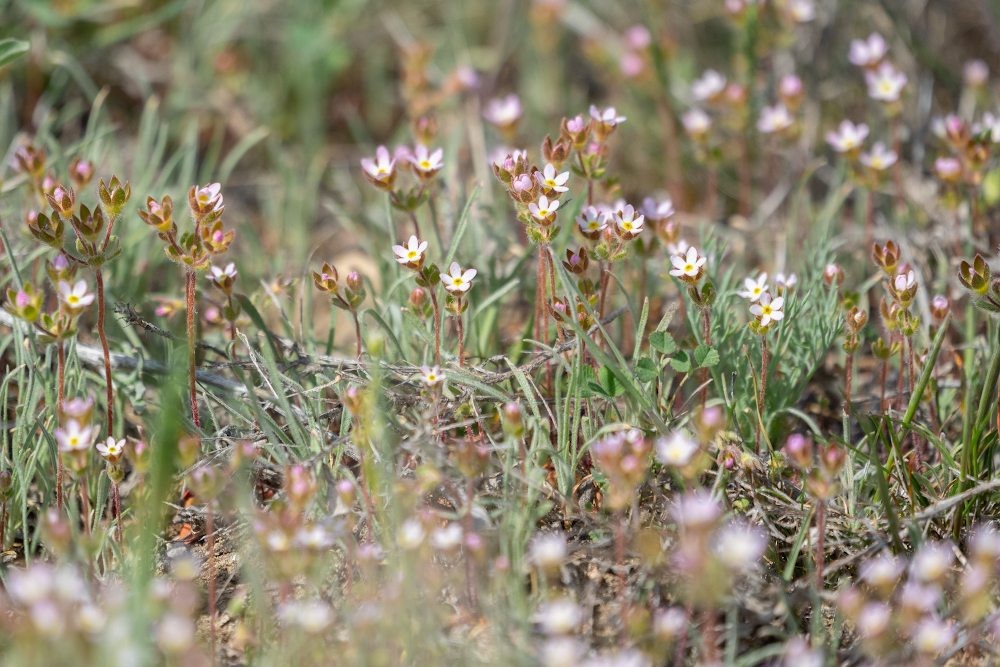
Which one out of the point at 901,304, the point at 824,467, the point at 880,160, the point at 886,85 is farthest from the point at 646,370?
the point at 886,85

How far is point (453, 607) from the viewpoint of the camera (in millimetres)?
2086

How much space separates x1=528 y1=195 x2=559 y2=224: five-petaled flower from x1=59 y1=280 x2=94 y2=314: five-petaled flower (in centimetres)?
109

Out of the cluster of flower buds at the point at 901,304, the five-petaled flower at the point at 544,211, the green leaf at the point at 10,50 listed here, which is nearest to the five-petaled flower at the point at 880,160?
the cluster of flower buds at the point at 901,304

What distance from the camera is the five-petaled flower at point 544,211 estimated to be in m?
2.26

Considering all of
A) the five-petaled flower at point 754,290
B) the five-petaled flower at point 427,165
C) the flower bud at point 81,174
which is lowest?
the five-petaled flower at point 754,290

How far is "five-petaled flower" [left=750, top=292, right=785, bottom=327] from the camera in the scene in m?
2.31

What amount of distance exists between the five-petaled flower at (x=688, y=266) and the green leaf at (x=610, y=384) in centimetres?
32

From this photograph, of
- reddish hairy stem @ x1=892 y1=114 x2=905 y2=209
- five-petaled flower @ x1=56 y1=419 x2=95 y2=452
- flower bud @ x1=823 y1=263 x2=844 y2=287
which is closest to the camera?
five-petaled flower @ x1=56 y1=419 x2=95 y2=452

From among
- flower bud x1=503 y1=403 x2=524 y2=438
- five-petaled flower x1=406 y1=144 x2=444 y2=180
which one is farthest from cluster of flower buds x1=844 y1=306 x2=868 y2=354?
five-petaled flower x1=406 y1=144 x2=444 y2=180

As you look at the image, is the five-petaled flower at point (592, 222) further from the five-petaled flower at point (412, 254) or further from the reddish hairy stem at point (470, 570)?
the reddish hairy stem at point (470, 570)

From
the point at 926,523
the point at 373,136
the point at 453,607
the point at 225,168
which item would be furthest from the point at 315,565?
the point at 373,136

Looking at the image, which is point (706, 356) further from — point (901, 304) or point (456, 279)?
point (456, 279)

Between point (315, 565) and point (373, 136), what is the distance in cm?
349

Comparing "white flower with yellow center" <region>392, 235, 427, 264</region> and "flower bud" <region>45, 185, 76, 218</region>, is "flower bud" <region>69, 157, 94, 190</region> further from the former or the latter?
"white flower with yellow center" <region>392, 235, 427, 264</region>
